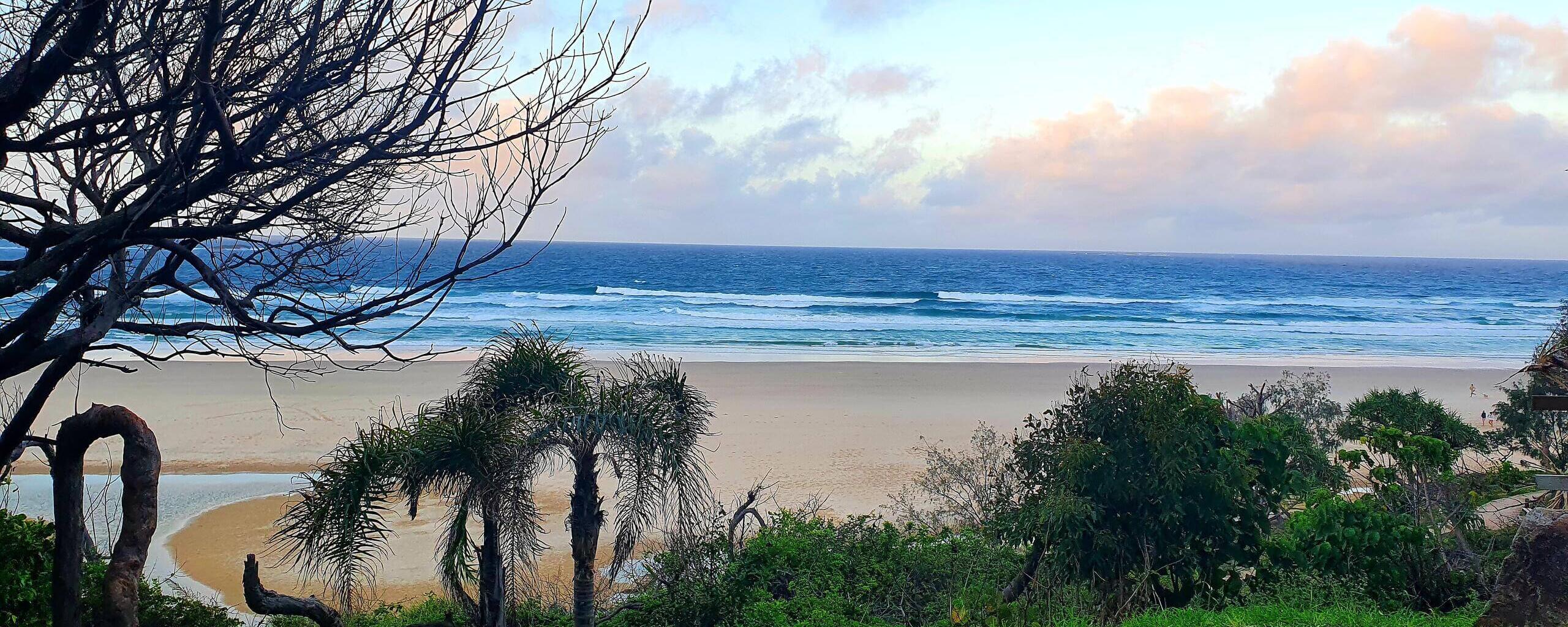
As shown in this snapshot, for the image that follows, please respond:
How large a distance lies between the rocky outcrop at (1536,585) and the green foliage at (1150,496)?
1.64m

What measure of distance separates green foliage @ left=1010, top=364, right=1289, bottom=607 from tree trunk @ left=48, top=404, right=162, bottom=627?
17.8 ft

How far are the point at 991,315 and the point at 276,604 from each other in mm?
43549

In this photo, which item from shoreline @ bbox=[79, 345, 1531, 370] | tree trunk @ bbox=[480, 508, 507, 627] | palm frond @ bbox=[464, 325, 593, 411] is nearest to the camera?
tree trunk @ bbox=[480, 508, 507, 627]

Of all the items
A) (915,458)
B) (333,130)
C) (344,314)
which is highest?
(333,130)

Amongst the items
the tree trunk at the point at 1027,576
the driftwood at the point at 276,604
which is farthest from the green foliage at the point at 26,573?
the tree trunk at the point at 1027,576

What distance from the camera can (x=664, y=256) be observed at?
122 meters

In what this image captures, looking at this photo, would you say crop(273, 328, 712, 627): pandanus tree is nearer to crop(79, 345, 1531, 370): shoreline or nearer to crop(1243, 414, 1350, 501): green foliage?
crop(1243, 414, 1350, 501): green foliage

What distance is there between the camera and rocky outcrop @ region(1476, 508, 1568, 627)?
5164 mm

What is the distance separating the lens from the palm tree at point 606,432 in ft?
21.7

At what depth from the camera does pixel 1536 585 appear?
5246 mm

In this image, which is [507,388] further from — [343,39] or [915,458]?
[915,458]

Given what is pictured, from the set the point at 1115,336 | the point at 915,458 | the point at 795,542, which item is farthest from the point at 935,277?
the point at 795,542

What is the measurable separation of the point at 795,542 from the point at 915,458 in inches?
375

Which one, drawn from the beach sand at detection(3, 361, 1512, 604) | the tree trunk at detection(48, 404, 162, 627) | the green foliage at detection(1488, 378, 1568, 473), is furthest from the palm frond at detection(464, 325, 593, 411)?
the green foliage at detection(1488, 378, 1568, 473)
